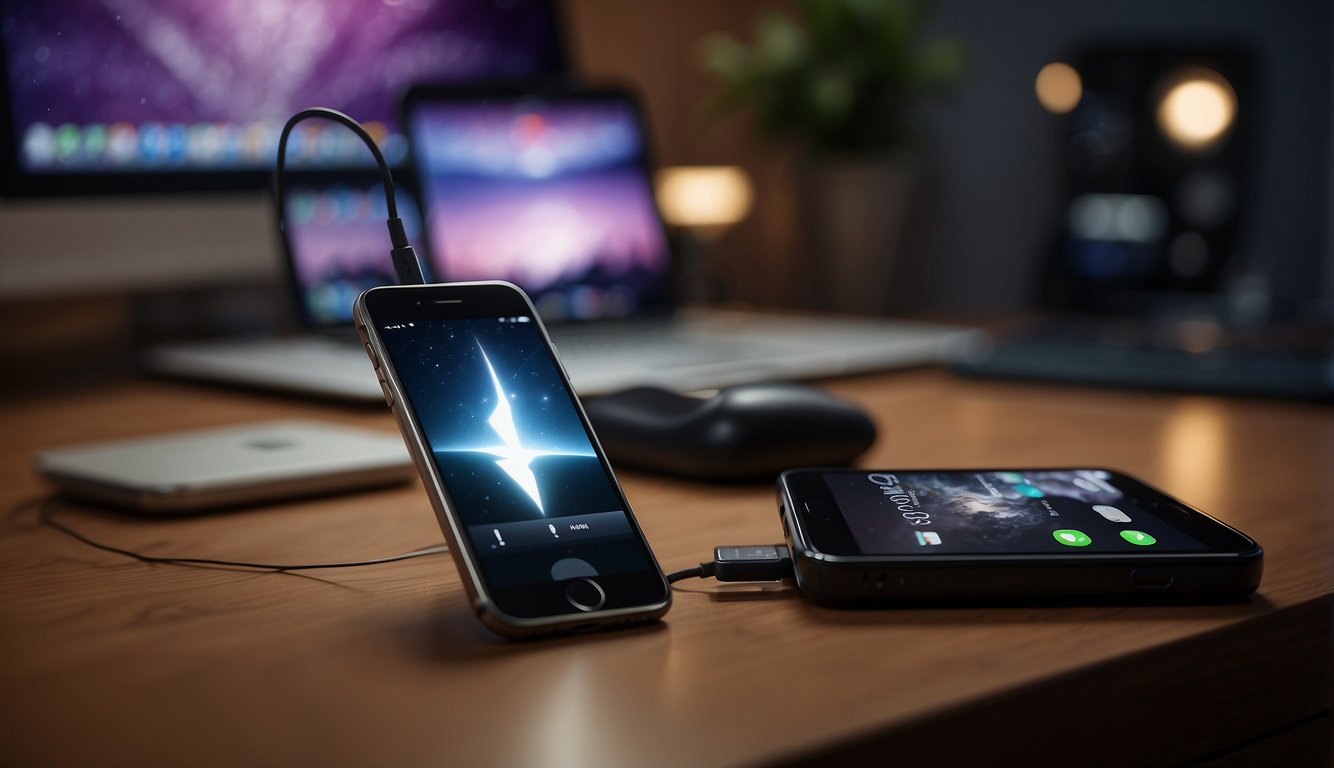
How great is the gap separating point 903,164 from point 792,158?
1.57ft

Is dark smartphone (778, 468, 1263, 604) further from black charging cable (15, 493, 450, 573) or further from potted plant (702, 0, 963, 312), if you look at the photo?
potted plant (702, 0, 963, 312)

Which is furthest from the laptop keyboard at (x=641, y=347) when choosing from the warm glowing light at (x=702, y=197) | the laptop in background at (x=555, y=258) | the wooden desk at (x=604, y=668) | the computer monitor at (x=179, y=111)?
the warm glowing light at (x=702, y=197)

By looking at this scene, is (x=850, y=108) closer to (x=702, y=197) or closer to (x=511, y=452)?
(x=702, y=197)

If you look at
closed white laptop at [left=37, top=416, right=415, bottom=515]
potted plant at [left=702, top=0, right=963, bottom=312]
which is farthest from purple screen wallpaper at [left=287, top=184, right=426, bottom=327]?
potted plant at [left=702, top=0, right=963, bottom=312]

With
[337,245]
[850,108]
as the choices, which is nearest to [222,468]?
[337,245]

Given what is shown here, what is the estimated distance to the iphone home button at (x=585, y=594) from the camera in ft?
1.36

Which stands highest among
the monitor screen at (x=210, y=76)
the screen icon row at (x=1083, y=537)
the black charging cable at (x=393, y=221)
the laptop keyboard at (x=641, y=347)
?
the monitor screen at (x=210, y=76)

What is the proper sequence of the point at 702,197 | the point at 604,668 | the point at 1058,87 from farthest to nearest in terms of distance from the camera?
1. the point at 1058,87
2. the point at 702,197
3. the point at 604,668

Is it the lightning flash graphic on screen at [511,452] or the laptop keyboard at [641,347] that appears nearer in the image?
the lightning flash graphic on screen at [511,452]

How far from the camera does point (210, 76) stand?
3.50 feet

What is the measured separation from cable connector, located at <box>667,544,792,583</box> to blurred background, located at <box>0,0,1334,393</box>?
2.85 ft

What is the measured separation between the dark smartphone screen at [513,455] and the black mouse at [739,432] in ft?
0.46

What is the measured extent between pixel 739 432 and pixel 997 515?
0.18m

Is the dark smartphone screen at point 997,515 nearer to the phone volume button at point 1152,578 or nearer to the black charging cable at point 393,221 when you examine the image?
the phone volume button at point 1152,578
